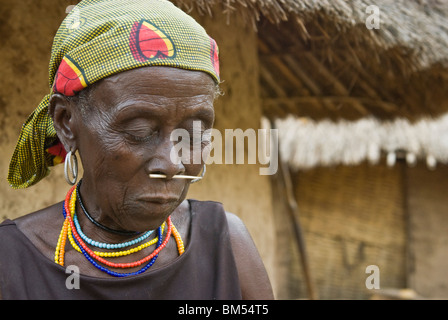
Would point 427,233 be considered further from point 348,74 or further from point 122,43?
point 122,43

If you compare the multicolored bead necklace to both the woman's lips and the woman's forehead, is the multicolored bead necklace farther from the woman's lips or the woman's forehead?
the woman's forehead

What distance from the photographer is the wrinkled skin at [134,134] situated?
4.36 ft

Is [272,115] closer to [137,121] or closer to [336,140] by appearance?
[336,140]

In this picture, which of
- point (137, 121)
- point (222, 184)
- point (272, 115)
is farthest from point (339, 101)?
point (137, 121)

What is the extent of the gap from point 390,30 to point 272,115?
2.33 m

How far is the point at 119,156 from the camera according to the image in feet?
4.39

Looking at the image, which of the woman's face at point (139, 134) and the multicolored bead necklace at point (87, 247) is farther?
the multicolored bead necklace at point (87, 247)

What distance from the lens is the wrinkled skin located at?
1.33 m

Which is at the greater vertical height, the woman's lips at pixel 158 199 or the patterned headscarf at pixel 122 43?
the patterned headscarf at pixel 122 43

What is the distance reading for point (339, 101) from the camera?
4781 millimetres

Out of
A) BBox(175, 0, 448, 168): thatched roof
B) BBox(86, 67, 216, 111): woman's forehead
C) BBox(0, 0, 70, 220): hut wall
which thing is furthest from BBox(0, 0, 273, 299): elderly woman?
BBox(175, 0, 448, 168): thatched roof

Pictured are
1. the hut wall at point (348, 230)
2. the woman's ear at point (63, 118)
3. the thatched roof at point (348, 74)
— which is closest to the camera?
the woman's ear at point (63, 118)

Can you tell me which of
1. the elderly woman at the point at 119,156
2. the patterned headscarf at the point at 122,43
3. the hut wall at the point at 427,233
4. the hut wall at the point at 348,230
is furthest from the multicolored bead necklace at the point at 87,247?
the hut wall at the point at 427,233

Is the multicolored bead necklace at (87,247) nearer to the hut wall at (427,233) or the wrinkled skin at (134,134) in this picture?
the wrinkled skin at (134,134)
